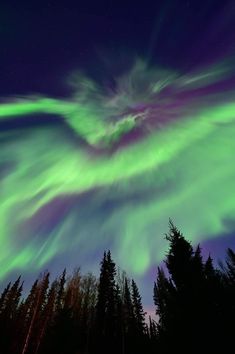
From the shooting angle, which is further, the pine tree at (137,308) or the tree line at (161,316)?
the pine tree at (137,308)

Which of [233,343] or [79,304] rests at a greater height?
[79,304]

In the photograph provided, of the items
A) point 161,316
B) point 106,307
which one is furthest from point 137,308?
point 161,316

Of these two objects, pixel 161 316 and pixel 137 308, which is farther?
pixel 137 308

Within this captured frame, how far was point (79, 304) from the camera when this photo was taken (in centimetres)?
5553

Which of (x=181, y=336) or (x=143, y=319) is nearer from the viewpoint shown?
(x=181, y=336)

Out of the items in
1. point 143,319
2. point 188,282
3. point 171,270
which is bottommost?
point 188,282

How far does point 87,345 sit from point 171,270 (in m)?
35.1

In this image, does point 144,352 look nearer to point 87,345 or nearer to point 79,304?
point 87,345

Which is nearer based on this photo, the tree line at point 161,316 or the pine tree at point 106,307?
the tree line at point 161,316

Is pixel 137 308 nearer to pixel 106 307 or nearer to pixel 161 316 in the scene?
pixel 106 307

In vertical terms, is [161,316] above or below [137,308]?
below

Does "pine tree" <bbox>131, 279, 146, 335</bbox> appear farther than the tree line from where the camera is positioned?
Yes

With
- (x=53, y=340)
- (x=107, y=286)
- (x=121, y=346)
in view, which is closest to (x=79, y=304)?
(x=107, y=286)

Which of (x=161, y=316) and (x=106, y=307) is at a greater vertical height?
(x=106, y=307)
